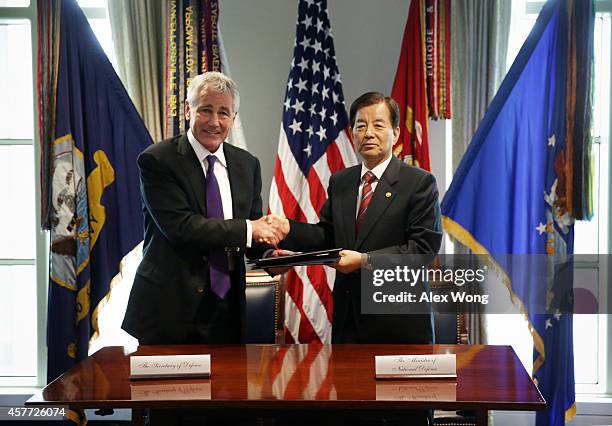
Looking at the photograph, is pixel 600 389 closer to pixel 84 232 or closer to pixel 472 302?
pixel 472 302

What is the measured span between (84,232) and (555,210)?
2.40 meters

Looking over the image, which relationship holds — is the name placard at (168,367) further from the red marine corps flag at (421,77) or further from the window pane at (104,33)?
the window pane at (104,33)

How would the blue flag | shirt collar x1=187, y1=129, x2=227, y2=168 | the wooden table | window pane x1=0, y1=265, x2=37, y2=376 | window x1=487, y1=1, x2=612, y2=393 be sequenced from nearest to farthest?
1. the wooden table
2. shirt collar x1=187, y1=129, x2=227, y2=168
3. the blue flag
4. window x1=487, y1=1, x2=612, y2=393
5. window pane x1=0, y1=265, x2=37, y2=376

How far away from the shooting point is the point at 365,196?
2.52 m

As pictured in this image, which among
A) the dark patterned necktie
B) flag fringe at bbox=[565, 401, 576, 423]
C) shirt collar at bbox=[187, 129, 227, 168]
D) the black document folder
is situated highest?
shirt collar at bbox=[187, 129, 227, 168]

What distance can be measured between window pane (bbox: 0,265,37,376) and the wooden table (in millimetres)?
2200

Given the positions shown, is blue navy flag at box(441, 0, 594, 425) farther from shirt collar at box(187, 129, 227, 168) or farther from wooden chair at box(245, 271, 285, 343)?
shirt collar at box(187, 129, 227, 168)

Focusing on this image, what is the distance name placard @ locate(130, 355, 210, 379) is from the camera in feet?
5.87

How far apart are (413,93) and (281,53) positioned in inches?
33.2

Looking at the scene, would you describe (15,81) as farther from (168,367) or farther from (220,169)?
(168,367)

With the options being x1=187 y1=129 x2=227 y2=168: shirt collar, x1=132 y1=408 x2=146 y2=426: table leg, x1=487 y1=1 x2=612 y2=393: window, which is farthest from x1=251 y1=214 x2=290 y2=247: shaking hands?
x1=487 y1=1 x2=612 y2=393: window

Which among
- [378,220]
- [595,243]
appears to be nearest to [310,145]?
[378,220]

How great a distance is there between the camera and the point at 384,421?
1.94m

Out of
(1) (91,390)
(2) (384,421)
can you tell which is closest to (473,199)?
(2) (384,421)
